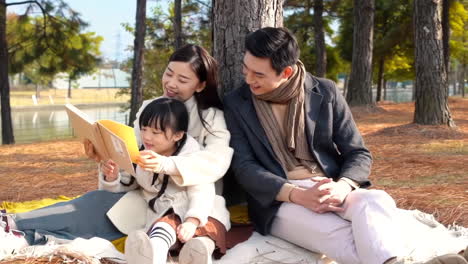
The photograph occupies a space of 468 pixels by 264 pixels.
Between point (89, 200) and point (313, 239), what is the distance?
1.21 m

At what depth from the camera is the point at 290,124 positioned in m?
2.98

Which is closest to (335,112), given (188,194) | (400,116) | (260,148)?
(260,148)

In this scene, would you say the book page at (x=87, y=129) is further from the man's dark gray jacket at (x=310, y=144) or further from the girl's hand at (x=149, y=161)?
the man's dark gray jacket at (x=310, y=144)

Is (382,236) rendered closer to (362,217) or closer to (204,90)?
(362,217)

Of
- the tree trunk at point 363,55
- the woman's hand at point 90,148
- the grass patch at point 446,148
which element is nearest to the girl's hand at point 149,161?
the woman's hand at point 90,148

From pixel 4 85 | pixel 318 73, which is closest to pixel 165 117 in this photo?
pixel 4 85

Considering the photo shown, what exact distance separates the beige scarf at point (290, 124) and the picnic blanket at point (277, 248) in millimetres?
406

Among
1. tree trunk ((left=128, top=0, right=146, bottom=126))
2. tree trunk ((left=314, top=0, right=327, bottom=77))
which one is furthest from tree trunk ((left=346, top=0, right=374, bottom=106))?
tree trunk ((left=128, top=0, right=146, bottom=126))

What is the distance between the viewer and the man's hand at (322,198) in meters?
2.63

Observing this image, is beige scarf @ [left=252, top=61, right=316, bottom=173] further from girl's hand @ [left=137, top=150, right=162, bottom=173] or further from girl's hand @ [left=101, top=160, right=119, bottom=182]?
girl's hand @ [left=101, top=160, right=119, bottom=182]

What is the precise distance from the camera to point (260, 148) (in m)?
2.98

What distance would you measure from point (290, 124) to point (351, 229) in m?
0.65

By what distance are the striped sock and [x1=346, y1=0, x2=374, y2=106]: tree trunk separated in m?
11.3

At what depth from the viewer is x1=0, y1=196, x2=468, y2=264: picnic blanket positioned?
2626 millimetres
